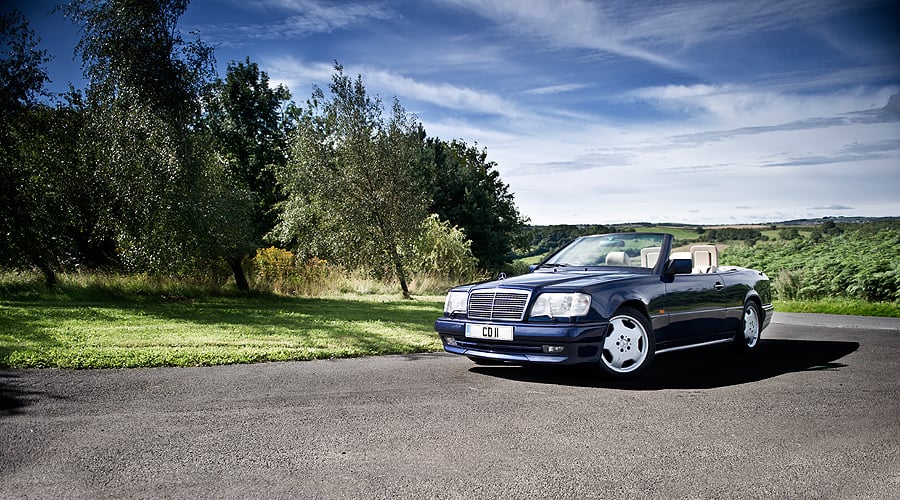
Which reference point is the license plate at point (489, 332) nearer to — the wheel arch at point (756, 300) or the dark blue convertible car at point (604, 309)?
the dark blue convertible car at point (604, 309)

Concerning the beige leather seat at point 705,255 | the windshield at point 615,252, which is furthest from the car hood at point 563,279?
the beige leather seat at point 705,255

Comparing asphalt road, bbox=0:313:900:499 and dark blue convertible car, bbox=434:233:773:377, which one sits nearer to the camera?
asphalt road, bbox=0:313:900:499

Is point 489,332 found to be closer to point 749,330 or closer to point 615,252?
point 615,252

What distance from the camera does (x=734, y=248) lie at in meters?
25.2

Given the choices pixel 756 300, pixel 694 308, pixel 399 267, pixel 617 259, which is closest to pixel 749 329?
pixel 756 300

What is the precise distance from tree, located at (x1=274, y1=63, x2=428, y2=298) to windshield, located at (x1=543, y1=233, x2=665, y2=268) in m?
12.2

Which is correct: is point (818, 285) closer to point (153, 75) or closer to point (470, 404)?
point (470, 404)

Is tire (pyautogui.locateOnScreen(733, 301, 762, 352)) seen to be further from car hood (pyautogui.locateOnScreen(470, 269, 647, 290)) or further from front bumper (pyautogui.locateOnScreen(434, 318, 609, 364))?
front bumper (pyautogui.locateOnScreen(434, 318, 609, 364))

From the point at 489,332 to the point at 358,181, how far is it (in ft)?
46.3

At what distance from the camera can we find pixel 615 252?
8.55 m

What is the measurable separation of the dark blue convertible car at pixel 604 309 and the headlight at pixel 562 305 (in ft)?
0.03

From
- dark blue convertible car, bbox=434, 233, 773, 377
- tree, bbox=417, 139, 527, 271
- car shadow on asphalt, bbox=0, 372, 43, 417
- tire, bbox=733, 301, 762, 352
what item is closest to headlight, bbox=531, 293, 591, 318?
dark blue convertible car, bbox=434, 233, 773, 377

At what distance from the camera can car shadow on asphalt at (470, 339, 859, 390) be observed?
22.7 ft

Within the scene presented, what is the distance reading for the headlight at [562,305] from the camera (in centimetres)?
684
